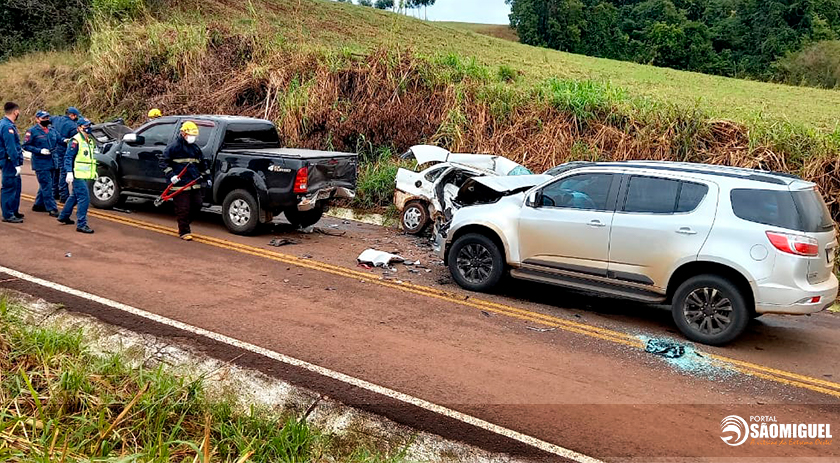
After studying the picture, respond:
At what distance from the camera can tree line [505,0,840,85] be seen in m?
53.8

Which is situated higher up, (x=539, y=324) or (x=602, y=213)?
(x=602, y=213)

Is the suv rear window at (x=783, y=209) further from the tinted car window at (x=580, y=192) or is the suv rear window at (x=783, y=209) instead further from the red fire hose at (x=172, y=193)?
the red fire hose at (x=172, y=193)

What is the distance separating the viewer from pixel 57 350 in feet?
16.0

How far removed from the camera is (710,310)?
648cm

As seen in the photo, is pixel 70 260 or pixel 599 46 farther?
pixel 599 46

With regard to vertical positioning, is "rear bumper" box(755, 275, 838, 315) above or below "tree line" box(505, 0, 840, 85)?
below

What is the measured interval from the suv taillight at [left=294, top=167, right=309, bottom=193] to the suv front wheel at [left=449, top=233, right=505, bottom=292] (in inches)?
118

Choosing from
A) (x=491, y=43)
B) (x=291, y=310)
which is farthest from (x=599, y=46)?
(x=291, y=310)

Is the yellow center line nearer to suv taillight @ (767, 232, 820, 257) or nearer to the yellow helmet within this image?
suv taillight @ (767, 232, 820, 257)

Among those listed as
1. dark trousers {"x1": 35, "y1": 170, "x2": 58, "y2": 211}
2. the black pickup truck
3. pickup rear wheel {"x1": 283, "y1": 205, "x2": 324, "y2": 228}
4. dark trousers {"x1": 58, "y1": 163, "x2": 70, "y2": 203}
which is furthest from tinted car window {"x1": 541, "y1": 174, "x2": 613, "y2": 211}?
dark trousers {"x1": 58, "y1": 163, "x2": 70, "y2": 203}

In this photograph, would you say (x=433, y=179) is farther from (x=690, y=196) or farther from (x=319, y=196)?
(x=690, y=196)

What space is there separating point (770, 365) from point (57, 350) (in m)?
6.32

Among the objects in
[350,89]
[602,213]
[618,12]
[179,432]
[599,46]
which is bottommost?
[179,432]

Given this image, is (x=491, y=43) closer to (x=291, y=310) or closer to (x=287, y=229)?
(x=287, y=229)
